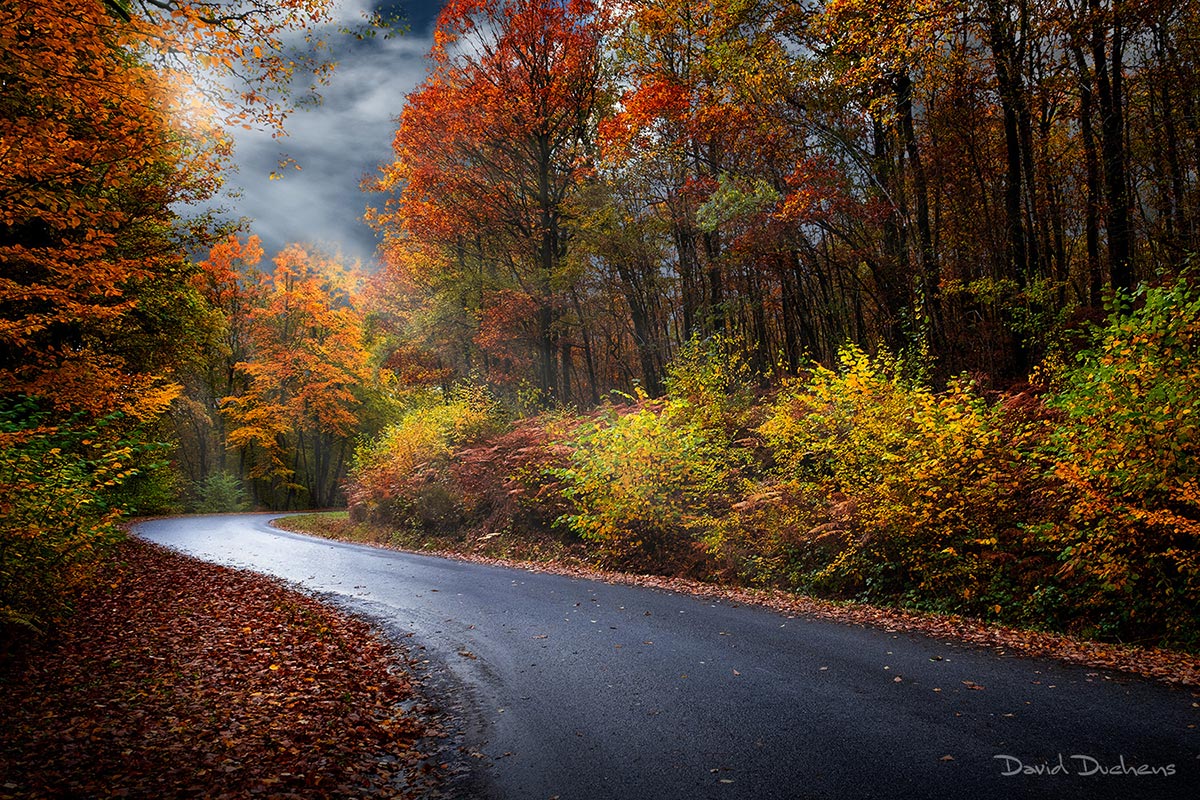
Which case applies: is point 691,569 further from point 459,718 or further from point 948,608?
point 459,718

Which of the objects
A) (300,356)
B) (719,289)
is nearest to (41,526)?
(719,289)

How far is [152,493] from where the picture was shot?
28.9 meters

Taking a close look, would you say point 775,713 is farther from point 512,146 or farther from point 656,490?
point 512,146

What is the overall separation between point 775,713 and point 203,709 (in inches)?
187

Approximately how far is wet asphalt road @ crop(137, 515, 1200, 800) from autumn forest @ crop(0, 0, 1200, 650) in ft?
7.51

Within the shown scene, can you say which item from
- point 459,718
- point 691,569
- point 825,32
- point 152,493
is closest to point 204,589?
point 459,718

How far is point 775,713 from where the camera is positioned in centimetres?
482

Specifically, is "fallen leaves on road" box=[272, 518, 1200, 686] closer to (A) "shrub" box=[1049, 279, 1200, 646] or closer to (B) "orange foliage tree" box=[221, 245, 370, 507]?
(A) "shrub" box=[1049, 279, 1200, 646]

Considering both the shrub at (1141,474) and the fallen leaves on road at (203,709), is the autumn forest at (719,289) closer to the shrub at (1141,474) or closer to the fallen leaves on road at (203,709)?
the shrub at (1141,474)

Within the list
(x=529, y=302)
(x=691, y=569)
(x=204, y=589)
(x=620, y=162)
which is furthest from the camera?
(x=529, y=302)

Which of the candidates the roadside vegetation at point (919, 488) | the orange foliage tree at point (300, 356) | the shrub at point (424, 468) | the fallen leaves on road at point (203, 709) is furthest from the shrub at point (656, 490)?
the orange foliage tree at point (300, 356)

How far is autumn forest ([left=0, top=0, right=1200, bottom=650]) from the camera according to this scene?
6672 mm

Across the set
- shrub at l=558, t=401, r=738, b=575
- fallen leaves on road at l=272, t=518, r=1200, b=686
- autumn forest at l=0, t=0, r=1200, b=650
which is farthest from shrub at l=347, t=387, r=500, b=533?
fallen leaves on road at l=272, t=518, r=1200, b=686

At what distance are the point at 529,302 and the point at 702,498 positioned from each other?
10510mm
